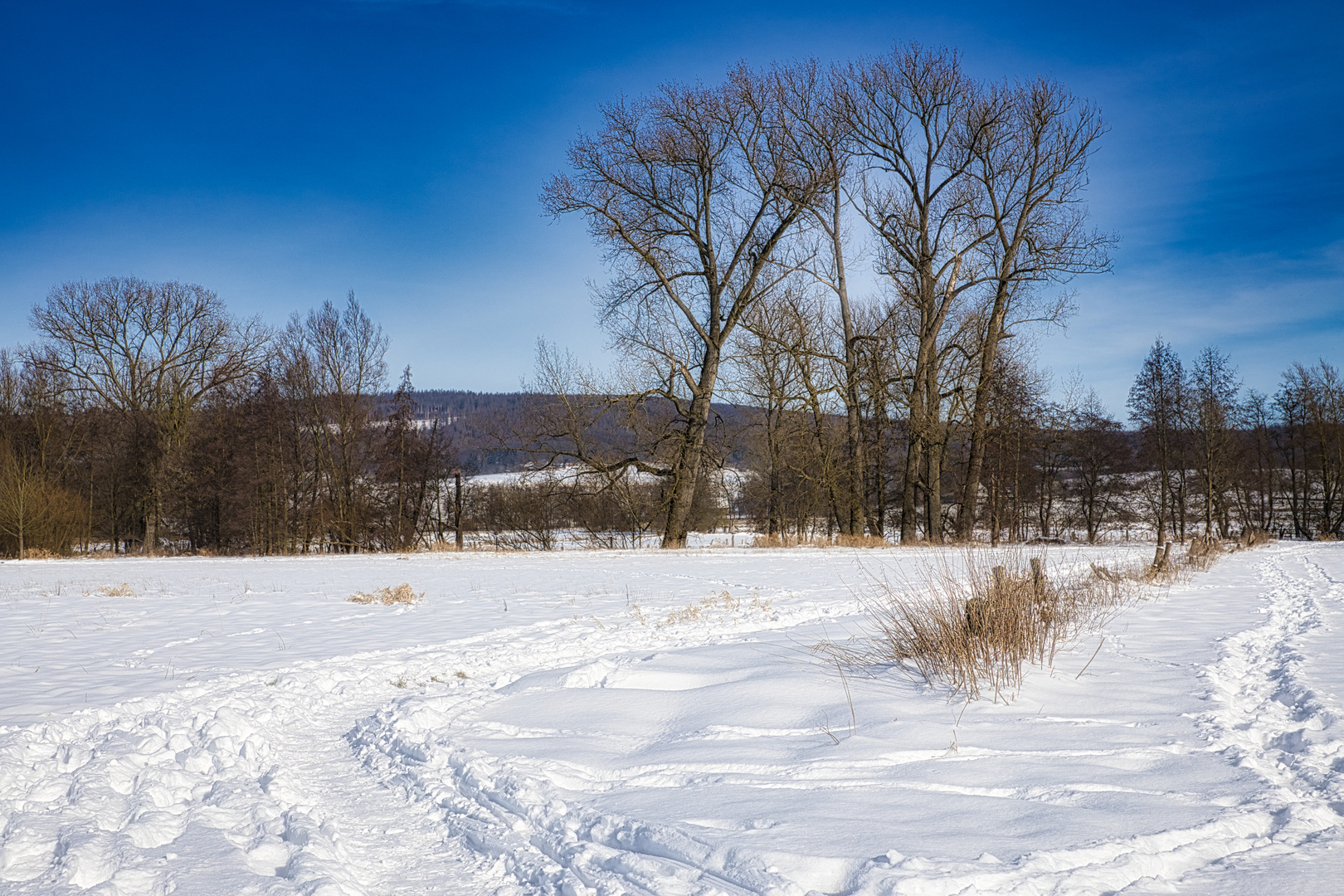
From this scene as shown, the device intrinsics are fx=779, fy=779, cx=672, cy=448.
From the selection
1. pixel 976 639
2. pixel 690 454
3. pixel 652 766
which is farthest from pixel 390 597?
pixel 690 454

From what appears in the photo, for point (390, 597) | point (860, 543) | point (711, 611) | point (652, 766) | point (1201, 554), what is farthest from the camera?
point (860, 543)

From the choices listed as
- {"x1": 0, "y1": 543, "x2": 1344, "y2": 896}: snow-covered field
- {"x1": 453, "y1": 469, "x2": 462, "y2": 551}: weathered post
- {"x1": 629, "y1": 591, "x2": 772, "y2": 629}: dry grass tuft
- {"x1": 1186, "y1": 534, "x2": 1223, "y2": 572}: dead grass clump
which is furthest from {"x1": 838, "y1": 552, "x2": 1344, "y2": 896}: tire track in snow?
{"x1": 453, "y1": 469, "x2": 462, "y2": 551}: weathered post

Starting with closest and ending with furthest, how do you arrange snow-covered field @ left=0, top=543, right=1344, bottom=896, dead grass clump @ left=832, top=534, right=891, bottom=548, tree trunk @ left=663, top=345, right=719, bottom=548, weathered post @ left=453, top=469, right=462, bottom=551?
snow-covered field @ left=0, top=543, right=1344, bottom=896 → dead grass clump @ left=832, top=534, right=891, bottom=548 → tree trunk @ left=663, top=345, right=719, bottom=548 → weathered post @ left=453, top=469, right=462, bottom=551

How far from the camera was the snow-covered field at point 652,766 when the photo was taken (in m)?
2.90

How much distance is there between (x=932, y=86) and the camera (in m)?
24.0

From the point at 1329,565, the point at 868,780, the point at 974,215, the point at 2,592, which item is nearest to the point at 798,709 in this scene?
the point at 868,780

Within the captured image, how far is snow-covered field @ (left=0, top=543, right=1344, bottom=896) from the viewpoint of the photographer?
9.52ft

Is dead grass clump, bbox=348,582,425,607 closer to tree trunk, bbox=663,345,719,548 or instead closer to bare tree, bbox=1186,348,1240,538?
tree trunk, bbox=663,345,719,548

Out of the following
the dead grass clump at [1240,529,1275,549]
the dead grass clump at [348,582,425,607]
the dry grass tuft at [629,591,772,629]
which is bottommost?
the dead grass clump at [1240,529,1275,549]

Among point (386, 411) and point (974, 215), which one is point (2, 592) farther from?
point (974, 215)

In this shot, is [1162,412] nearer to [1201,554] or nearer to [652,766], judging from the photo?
[1201,554]

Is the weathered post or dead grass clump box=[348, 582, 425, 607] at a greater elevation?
the weathered post

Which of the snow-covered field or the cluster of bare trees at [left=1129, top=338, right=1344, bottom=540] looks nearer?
the snow-covered field

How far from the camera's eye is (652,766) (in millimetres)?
4066
